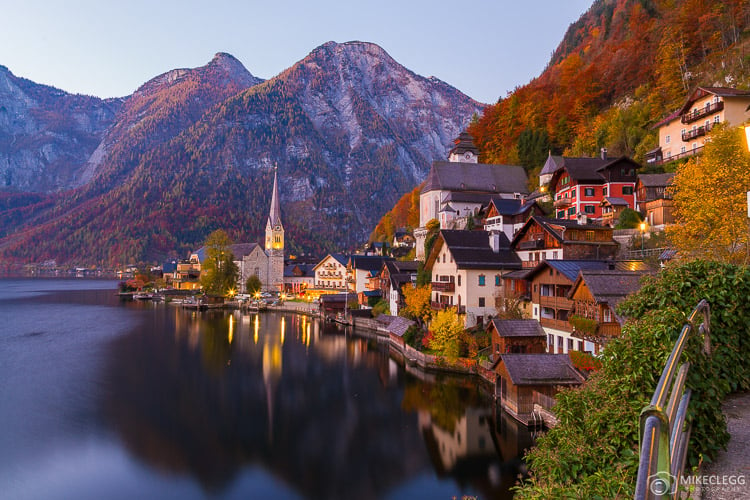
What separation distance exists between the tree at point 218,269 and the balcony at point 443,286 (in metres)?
66.6

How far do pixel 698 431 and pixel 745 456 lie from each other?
40.4 inches

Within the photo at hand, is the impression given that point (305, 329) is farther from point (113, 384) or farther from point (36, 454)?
point (36, 454)

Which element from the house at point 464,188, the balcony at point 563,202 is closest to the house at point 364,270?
the house at point 464,188

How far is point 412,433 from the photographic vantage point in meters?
26.2

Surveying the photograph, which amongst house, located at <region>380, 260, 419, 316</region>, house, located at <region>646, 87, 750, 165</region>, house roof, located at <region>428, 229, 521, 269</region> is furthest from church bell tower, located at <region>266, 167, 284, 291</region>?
house, located at <region>646, 87, 750, 165</region>

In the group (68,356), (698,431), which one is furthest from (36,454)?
(698,431)

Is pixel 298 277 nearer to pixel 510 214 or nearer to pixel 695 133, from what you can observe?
pixel 510 214

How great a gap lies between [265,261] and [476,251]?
290 feet

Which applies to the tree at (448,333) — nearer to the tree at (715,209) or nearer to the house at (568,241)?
the house at (568,241)

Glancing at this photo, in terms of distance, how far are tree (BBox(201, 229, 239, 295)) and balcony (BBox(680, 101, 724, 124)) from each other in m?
85.4

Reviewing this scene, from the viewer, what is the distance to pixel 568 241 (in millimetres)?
35438

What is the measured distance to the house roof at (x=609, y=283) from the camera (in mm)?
24438

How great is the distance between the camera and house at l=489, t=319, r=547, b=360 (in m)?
31.6

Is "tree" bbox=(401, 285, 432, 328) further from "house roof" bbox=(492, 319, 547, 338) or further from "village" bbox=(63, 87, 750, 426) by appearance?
"house roof" bbox=(492, 319, 547, 338)
